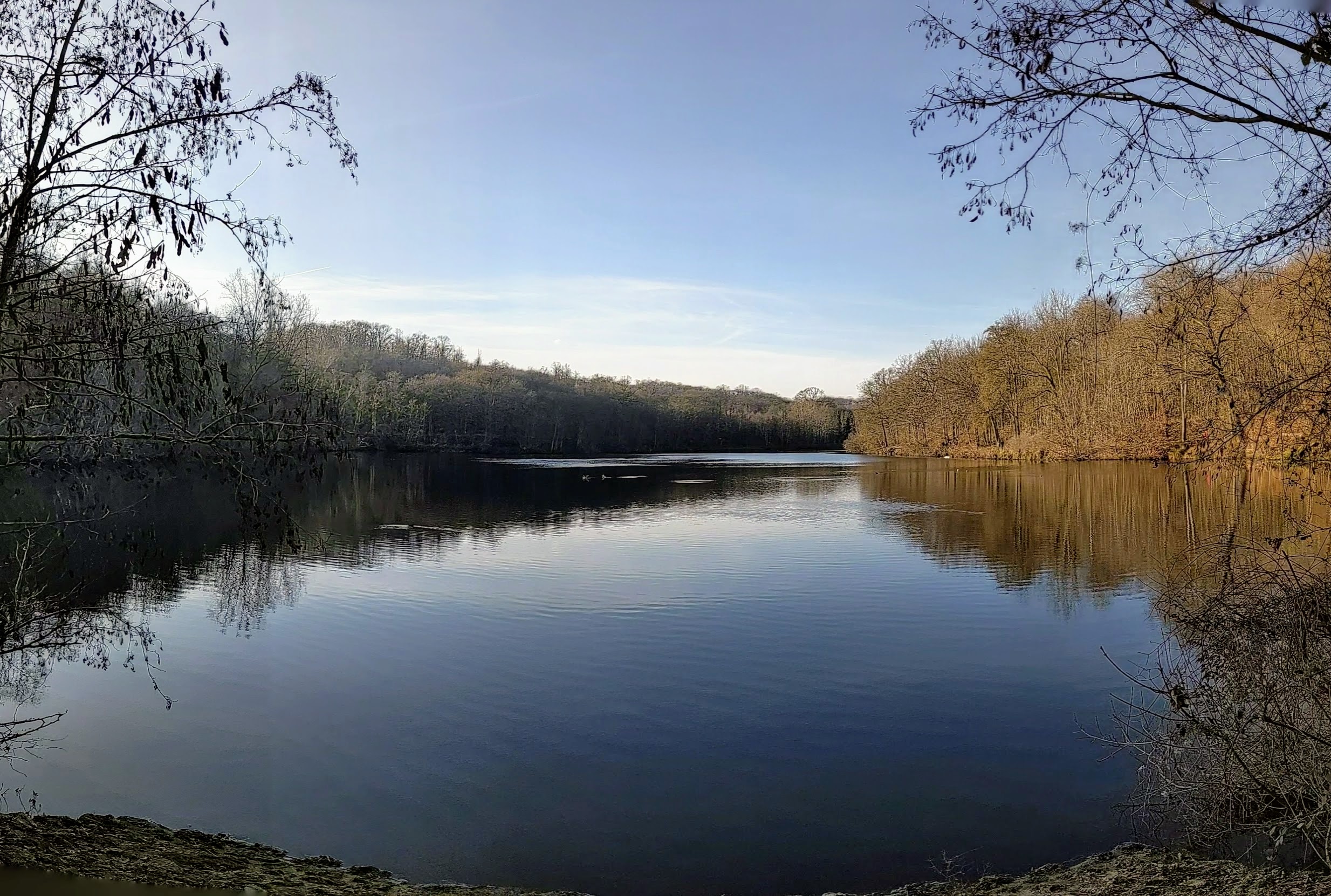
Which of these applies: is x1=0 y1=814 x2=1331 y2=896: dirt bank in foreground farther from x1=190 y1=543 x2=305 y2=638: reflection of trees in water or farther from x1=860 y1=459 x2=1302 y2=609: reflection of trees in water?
x1=190 y1=543 x2=305 y2=638: reflection of trees in water

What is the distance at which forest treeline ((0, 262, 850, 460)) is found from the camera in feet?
15.7

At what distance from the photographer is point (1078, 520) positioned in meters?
26.7

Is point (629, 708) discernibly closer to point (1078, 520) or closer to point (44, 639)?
point (44, 639)

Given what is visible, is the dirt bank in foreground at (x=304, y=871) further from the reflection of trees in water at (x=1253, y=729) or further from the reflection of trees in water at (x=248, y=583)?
the reflection of trees in water at (x=248, y=583)

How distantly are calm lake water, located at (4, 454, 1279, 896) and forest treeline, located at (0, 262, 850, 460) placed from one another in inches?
121

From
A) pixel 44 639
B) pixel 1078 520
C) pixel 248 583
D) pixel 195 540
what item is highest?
pixel 44 639

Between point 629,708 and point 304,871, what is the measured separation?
441 cm

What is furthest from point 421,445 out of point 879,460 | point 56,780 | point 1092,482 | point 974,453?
point 56,780

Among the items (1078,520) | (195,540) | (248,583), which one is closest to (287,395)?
(248,583)

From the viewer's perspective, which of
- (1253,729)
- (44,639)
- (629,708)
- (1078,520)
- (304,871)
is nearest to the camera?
(304,871)

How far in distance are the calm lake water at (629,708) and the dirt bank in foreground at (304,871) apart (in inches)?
17.2

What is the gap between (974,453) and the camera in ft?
231

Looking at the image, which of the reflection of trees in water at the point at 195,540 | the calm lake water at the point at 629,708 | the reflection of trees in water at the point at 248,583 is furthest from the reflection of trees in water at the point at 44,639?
the reflection of trees in water at the point at 248,583

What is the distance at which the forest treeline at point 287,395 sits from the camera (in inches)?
188
